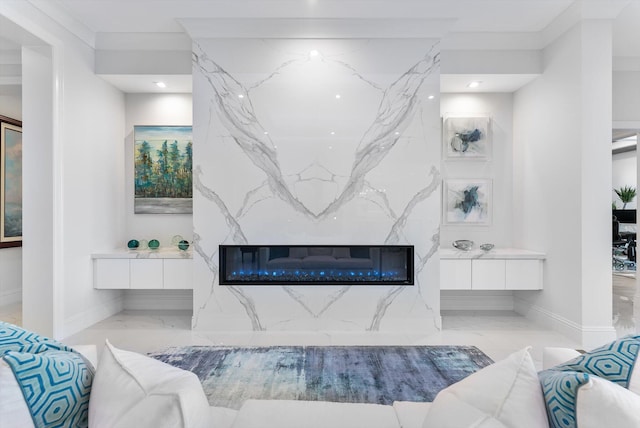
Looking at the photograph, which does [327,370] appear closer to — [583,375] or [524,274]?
[583,375]

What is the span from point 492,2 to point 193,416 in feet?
12.4

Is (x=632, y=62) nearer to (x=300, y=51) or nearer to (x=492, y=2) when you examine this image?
(x=492, y=2)

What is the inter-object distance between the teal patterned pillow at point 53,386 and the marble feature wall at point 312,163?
107 inches

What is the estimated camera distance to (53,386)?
83 cm

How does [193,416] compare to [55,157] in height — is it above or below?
below

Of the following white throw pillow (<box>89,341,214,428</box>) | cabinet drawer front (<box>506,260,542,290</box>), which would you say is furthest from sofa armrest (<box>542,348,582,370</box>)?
cabinet drawer front (<box>506,260,542,290</box>)

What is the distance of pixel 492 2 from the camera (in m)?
3.23

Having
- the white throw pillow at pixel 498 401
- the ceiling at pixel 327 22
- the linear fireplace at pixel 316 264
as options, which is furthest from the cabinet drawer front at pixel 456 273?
the white throw pillow at pixel 498 401

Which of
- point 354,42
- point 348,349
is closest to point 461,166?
point 354,42

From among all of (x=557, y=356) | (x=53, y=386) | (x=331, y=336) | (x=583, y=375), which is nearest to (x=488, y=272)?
(x=331, y=336)

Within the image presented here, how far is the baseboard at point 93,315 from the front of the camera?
11.4ft

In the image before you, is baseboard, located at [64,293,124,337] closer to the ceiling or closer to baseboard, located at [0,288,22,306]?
baseboard, located at [0,288,22,306]

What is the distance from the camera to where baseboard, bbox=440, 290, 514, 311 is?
4.34m

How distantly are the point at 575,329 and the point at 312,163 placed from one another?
2.80m
